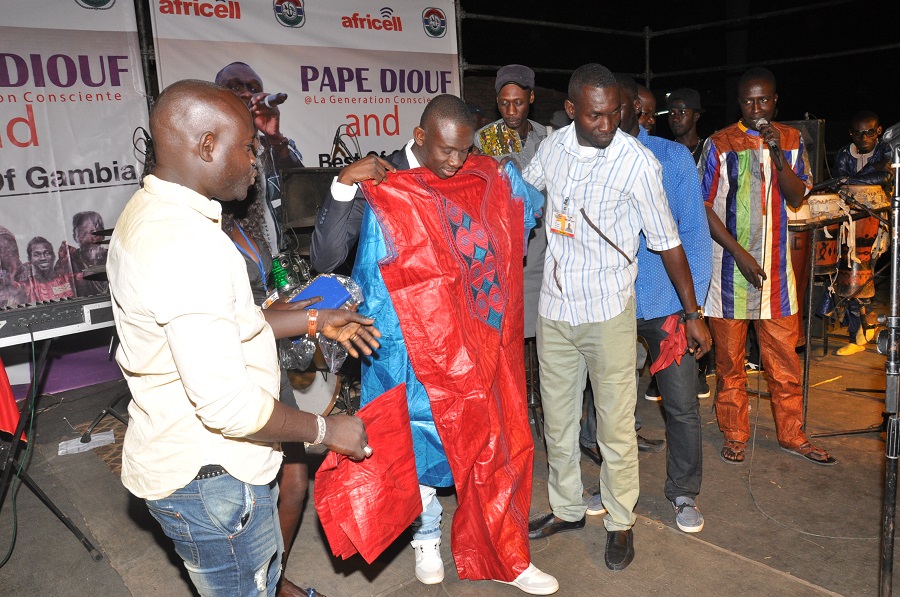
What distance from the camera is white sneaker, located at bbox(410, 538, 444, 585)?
9.77 feet

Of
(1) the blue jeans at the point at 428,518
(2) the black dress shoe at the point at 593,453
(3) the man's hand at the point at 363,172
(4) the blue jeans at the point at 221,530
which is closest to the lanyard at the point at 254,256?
(3) the man's hand at the point at 363,172

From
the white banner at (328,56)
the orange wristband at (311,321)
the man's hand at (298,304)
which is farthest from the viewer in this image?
the white banner at (328,56)

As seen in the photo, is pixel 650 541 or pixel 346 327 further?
pixel 650 541

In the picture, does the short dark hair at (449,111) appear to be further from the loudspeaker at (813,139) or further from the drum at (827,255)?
the loudspeaker at (813,139)

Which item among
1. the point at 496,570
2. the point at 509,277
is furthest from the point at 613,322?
the point at 496,570

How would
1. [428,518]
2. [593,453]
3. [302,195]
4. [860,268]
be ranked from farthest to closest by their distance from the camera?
[860,268] < [302,195] < [593,453] < [428,518]

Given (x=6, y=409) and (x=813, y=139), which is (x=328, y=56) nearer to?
(x=6, y=409)

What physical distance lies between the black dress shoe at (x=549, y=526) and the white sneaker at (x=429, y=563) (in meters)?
0.48

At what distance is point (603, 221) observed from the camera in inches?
111

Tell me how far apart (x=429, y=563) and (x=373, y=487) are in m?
0.87

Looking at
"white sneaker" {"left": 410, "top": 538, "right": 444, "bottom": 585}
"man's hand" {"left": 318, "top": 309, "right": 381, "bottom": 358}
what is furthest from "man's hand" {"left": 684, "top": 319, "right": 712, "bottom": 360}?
"man's hand" {"left": 318, "top": 309, "right": 381, "bottom": 358}

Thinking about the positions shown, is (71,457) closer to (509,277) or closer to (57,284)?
(57,284)

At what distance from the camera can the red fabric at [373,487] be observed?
222 centimetres

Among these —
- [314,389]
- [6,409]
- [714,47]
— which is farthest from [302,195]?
[714,47]
